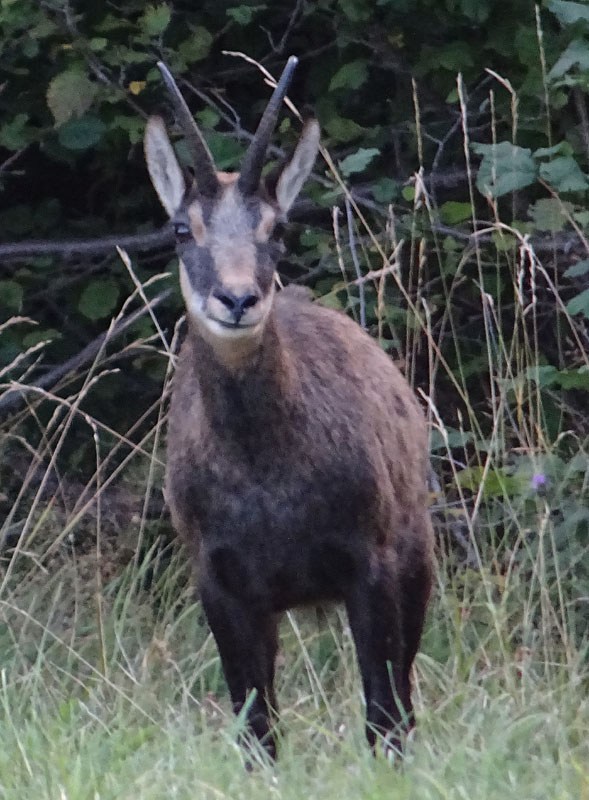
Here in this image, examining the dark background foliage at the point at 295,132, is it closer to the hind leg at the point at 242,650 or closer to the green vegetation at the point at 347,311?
the green vegetation at the point at 347,311

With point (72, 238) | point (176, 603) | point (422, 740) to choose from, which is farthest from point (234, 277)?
point (72, 238)

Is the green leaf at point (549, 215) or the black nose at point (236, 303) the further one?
the green leaf at point (549, 215)

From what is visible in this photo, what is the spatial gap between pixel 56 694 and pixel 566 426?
8.12ft

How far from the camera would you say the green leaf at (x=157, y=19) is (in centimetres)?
599

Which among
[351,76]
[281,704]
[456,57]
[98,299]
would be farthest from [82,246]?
[281,704]

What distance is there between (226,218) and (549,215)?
1463mm

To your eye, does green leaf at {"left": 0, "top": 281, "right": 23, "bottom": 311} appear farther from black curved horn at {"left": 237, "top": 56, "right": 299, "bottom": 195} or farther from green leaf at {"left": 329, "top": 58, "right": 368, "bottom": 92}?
black curved horn at {"left": 237, "top": 56, "right": 299, "bottom": 195}

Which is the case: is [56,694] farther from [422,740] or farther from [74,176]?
[74,176]

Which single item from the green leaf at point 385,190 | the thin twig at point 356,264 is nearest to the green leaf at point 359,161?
the thin twig at point 356,264

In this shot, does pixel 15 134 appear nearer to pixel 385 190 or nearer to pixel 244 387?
pixel 385 190

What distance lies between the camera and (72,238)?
23.6ft

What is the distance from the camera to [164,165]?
4.92m

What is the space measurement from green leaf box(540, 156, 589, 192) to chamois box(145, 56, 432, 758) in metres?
0.90

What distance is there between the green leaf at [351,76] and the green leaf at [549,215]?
3.39ft
